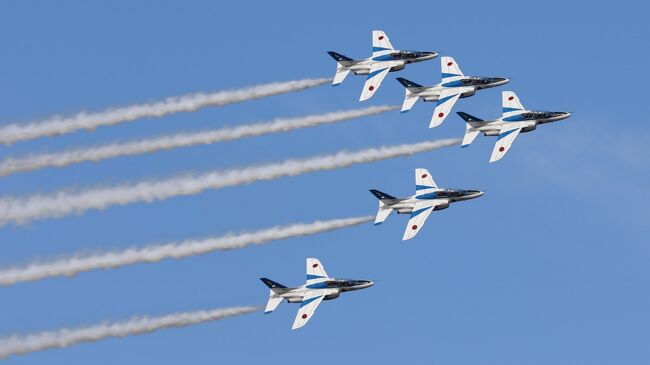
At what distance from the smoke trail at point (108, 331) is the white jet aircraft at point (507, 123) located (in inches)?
679

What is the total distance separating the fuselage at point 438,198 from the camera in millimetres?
95938

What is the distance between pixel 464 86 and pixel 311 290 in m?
16.1

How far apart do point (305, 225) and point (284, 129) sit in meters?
6.31

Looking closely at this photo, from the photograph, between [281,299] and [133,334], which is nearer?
[133,334]

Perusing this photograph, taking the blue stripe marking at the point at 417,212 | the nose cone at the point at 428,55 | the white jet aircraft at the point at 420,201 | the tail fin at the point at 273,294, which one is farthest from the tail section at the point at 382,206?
the nose cone at the point at 428,55

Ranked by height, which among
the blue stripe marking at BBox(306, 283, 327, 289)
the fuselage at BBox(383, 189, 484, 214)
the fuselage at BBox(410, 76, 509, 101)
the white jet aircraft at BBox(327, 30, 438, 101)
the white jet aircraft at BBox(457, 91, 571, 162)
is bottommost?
the blue stripe marking at BBox(306, 283, 327, 289)

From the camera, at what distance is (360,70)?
99750mm

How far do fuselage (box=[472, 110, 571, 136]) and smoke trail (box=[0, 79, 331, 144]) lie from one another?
9739mm

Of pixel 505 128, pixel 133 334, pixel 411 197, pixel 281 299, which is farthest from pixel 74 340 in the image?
pixel 505 128

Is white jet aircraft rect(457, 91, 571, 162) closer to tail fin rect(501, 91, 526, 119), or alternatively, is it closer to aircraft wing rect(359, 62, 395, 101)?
tail fin rect(501, 91, 526, 119)

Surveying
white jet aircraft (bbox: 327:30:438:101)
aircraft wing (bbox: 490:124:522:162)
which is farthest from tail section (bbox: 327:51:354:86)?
aircraft wing (bbox: 490:124:522:162)

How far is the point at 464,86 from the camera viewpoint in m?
101

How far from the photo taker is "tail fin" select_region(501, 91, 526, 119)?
100031 mm

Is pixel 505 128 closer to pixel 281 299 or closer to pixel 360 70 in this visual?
pixel 360 70
